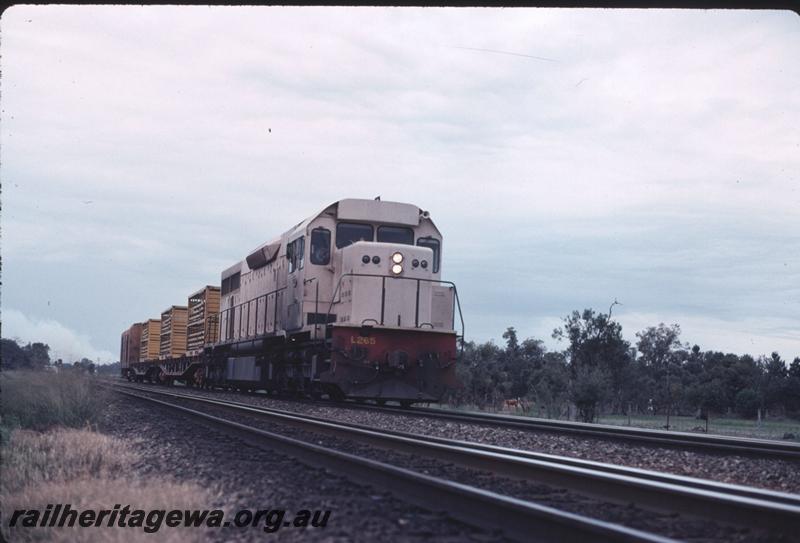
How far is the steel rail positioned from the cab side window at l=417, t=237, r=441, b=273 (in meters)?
10.2

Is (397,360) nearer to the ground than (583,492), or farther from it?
farther from it

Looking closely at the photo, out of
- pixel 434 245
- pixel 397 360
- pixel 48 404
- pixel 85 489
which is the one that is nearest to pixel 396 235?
pixel 434 245

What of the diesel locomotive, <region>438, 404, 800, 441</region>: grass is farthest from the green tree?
the diesel locomotive

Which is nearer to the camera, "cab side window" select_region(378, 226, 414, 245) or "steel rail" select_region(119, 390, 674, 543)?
"steel rail" select_region(119, 390, 674, 543)

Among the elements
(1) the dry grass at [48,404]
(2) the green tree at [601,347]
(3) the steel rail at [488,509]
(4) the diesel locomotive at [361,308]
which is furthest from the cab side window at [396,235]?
(2) the green tree at [601,347]

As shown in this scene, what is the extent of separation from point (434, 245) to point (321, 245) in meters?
2.41

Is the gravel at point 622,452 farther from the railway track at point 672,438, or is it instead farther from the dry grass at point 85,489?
the dry grass at point 85,489

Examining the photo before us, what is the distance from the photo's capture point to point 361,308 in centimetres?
1669

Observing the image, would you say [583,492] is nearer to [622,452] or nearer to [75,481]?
[622,452]

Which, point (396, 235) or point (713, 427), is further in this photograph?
point (713, 427)

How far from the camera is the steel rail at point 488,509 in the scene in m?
4.42

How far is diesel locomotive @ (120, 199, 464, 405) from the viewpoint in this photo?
16359mm

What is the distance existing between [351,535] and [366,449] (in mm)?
4654

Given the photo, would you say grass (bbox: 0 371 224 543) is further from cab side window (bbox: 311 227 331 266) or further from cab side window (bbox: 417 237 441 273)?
cab side window (bbox: 417 237 441 273)
